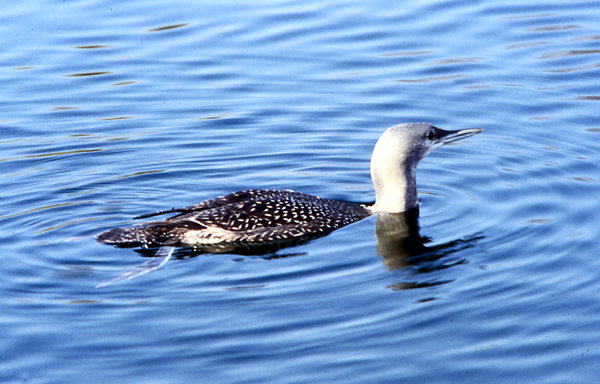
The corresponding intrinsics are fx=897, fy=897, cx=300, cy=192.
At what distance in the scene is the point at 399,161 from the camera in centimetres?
743

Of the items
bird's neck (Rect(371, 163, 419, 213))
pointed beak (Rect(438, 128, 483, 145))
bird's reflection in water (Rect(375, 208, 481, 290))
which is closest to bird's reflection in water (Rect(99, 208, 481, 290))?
bird's reflection in water (Rect(375, 208, 481, 290))

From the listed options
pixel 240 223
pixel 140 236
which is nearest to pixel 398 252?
pixel 240 223

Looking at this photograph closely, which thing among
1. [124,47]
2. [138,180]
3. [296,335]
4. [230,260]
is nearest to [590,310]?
[296,335]

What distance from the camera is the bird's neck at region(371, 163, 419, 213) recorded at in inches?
293

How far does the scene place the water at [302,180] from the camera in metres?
5.20

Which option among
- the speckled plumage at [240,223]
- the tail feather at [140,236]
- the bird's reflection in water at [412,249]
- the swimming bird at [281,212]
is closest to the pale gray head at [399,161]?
the swimming bird at [281,212]

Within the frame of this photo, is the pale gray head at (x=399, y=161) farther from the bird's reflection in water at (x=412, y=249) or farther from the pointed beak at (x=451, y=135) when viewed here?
the bird's reflection in water at (x=412, y=249)

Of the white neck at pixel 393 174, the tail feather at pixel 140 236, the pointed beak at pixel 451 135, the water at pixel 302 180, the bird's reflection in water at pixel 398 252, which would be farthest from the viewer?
the pointed beak at pixel 451 135

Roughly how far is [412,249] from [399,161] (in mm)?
973

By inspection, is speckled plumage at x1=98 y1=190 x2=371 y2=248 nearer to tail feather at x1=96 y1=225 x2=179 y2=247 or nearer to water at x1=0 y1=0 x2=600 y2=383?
tail feather at x1=96 y1=225 x2=179 y2=247

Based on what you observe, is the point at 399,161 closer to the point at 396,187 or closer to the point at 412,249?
the point at 396,187

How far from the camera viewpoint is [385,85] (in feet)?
33.5

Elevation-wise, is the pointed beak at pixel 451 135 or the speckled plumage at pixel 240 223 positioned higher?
the pointed beak at pixel 451 135

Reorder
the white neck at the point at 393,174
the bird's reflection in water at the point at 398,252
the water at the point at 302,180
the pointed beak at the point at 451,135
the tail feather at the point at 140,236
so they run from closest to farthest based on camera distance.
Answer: the water at the point at 302,180 → the bird's reflection in water at the point at 398,252 → the tail feather at the point at 140,236 → the white neck at the point at 393,174 → the pointed beak at the point at 451,135
